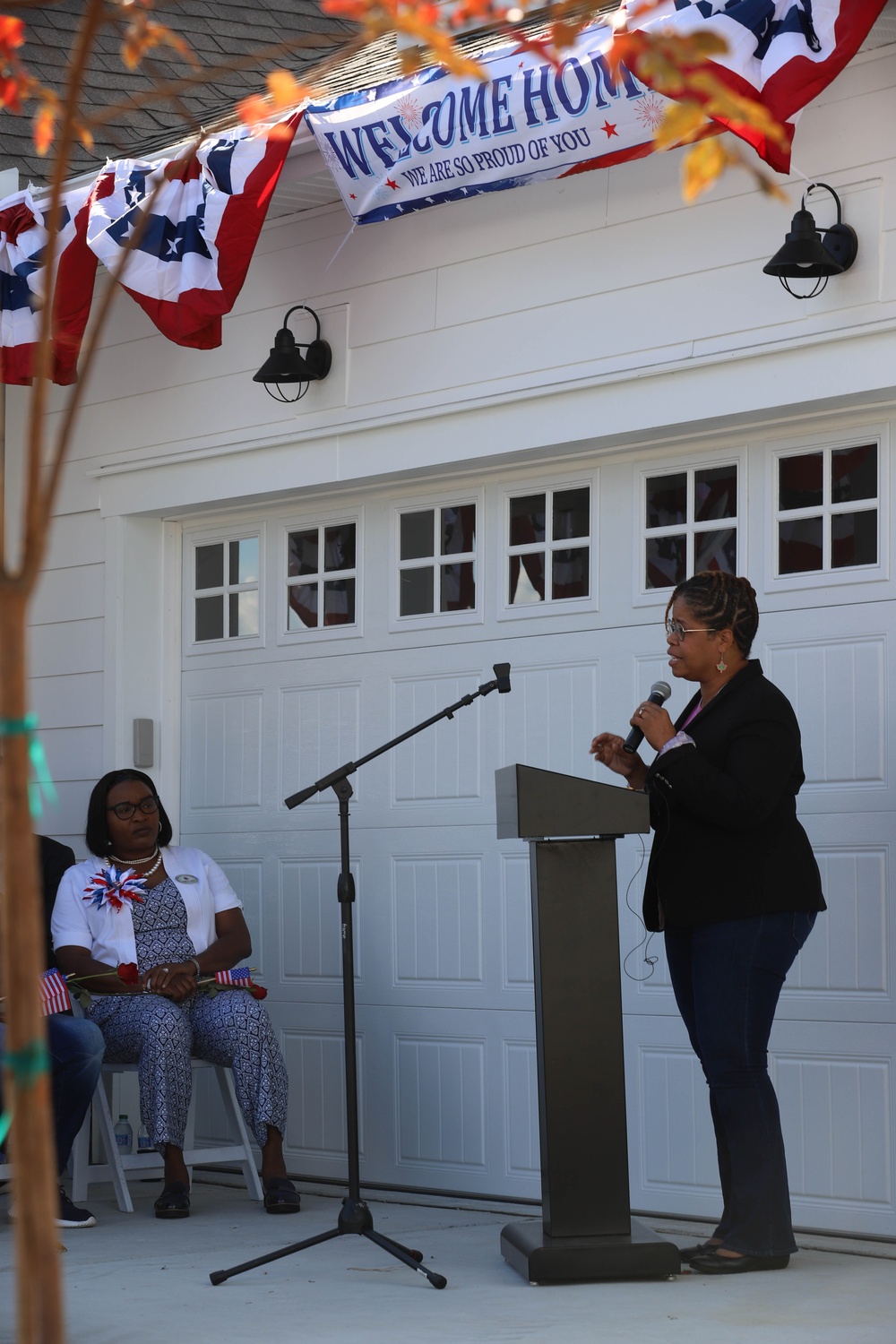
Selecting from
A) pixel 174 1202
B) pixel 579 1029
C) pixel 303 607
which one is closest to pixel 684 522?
pixel 303 607

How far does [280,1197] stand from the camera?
5199mm

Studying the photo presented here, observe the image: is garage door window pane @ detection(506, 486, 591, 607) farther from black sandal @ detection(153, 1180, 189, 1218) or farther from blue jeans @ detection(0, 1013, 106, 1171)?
black sandal @ detection(153, 1180, 189, 1218)

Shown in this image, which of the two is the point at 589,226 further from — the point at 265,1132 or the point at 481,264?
the point at 265,1132

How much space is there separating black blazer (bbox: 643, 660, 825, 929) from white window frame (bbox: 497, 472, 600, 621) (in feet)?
4.35

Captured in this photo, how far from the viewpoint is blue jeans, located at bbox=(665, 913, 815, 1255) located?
12.9 ft

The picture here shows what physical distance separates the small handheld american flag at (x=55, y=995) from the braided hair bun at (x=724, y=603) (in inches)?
94.0

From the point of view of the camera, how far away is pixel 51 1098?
495 cm

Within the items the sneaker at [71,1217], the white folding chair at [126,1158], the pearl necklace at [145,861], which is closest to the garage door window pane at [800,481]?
the pearl necklace at [145,861]

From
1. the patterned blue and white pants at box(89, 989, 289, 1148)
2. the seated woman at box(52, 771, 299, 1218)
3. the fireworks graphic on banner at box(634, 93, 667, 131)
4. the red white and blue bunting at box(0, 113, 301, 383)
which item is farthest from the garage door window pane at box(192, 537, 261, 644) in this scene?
the fireworks graphic on banner at box(634, 93, 667, 131)

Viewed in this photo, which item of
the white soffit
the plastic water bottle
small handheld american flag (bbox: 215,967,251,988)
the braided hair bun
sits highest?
the white soffit

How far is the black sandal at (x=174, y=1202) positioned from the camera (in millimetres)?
5137

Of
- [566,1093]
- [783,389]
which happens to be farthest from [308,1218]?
[783,389]

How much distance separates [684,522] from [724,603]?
3.59 feet

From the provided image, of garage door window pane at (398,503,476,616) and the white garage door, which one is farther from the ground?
garage door window pane at (398,503,476,616)
